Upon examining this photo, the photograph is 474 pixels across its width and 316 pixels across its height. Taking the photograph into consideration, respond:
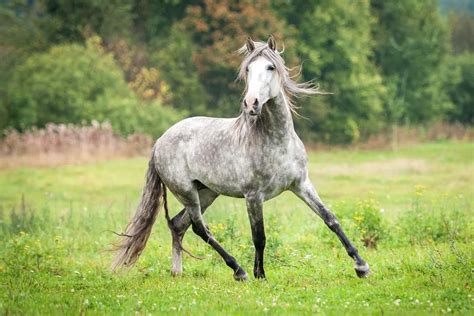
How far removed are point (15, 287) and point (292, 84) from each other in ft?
13.3

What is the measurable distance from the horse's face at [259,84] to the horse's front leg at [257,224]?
1123 mm

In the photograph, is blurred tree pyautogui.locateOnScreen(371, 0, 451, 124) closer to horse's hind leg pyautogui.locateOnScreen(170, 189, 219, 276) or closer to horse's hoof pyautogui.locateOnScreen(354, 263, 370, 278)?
horse's hind leg pyautogui.locateOnScreen(170, 189, 219, 276)

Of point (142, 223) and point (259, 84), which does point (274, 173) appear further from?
point (142, 223)

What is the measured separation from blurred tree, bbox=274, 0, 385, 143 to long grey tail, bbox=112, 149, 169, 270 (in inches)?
1153

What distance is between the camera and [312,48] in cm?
4019

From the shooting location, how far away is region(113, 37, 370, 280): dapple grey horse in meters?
8.35

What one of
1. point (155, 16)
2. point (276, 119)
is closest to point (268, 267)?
point (276, 119)

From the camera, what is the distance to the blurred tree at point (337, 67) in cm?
3988

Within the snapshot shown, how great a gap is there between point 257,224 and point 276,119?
124 centimetres

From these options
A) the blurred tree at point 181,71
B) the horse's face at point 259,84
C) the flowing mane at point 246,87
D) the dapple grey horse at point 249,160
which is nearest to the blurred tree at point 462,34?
the blurred tree at point 181,71

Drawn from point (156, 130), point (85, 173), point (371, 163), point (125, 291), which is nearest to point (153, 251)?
point (125, 291)

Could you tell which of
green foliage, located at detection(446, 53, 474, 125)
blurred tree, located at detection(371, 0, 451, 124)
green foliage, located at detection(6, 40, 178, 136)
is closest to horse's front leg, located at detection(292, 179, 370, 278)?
green foliage, located at detection(6, 40, 178, 136)

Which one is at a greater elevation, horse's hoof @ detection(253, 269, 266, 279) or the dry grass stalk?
horse's hoof @ detection(253, 269, 266, 279)

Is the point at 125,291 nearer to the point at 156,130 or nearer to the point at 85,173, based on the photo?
the point at 85,173
